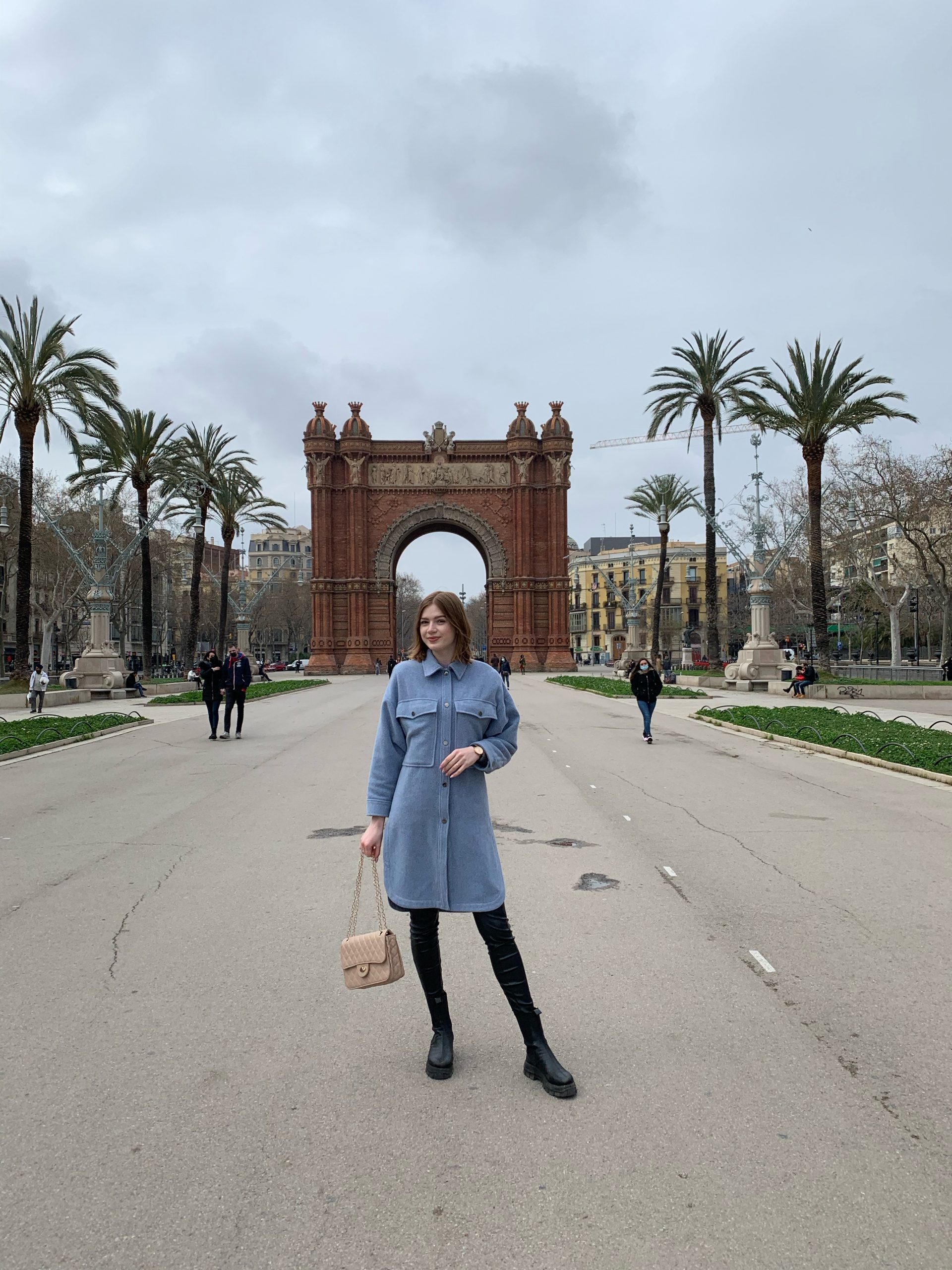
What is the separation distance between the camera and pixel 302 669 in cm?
7988

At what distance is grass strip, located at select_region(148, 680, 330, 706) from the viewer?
30719mm

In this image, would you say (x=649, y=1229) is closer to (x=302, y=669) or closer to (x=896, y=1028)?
(x=896, y=1028)

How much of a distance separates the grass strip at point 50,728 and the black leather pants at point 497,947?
13.6 meters

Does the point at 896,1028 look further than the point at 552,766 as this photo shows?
No

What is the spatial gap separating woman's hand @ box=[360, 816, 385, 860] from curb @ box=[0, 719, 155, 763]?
13.1 metres

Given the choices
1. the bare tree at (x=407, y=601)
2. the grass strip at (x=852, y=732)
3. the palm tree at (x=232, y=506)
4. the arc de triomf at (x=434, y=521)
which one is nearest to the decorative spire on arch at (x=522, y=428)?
the arc de triomf at (x=434, y=521)

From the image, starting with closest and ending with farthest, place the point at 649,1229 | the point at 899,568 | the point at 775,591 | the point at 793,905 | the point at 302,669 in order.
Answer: the point at 649,1229 < the point at 793,905 < the point at 899,568 < the point at 775,591 < the point at 302,669

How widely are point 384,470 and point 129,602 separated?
20.6m

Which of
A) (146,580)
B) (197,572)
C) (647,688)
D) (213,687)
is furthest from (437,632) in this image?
(197,572)

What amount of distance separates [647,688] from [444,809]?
1370 cm

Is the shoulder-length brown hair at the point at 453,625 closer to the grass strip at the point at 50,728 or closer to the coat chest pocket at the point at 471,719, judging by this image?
the coat chest pocket at the point at 471,719

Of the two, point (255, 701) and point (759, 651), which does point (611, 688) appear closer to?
point (759, 651)

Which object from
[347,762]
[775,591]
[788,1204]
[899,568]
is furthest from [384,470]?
[788,1204]

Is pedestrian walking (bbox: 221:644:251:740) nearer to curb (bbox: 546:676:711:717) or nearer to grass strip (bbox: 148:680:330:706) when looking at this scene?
grass strip (bbox: 148:680:330:706)
